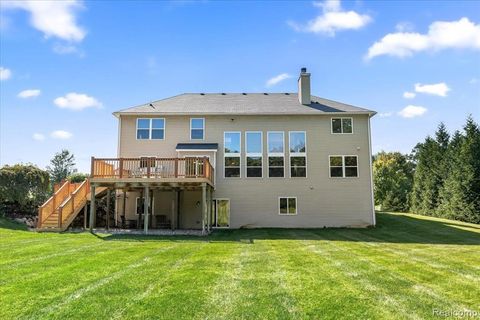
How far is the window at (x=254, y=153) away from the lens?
1858cm

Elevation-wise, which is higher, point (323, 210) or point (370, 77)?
point (370, 77)

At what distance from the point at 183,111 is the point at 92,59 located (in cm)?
495

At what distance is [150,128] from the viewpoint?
1880 centimetres

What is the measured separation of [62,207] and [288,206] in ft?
33.8

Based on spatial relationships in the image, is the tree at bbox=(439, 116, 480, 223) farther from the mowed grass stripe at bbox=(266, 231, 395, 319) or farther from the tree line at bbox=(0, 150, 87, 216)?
the tree line at bbox=(0, 150, 87, 216)

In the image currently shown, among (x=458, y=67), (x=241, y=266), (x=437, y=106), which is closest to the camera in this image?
(x=241, y=266)

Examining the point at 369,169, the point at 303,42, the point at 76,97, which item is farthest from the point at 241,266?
the point at 76,97

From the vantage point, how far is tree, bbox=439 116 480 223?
1998 centimetres

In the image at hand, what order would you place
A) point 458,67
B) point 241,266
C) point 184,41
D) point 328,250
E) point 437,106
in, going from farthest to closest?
point 437,106 → point 184,41 → point 458,67 → point 328,250 → point 241,266

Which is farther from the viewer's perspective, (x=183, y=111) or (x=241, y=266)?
(x=183, y=111)

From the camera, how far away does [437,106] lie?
17.7 meters

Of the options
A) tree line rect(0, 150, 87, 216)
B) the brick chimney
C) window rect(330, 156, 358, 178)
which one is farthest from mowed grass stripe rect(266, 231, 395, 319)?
tree line rect(0, 150, 87, 216)

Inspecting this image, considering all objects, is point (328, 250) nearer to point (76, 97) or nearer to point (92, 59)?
point (92, 59)

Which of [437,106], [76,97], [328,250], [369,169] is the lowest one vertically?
[328,250]
